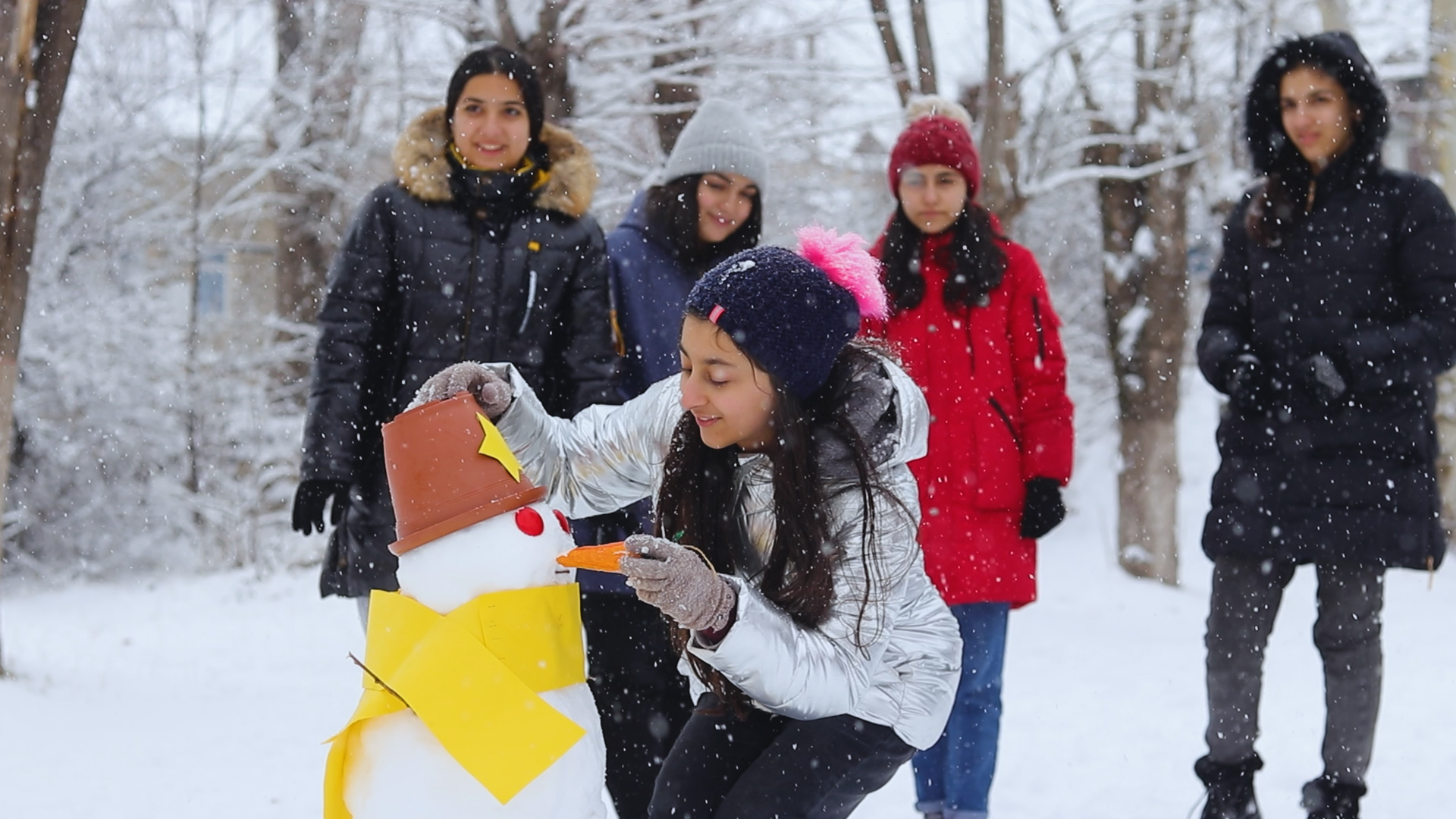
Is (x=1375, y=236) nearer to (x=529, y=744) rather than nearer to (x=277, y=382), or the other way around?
(x=529, y=744)

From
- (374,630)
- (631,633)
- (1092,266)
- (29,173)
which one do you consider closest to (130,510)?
(29,173)

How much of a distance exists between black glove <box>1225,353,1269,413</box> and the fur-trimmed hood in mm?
1927

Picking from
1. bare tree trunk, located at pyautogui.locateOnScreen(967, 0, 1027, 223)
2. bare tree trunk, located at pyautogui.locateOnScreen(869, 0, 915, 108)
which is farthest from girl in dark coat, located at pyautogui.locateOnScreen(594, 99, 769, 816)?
bare tree trunk, located at pyautogui.locateOnScreen(869, 0, 915, 108)

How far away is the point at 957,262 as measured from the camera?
13.1 feet

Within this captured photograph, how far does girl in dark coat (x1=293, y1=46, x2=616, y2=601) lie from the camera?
11.6 ft

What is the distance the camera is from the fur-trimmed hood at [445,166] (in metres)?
3.65

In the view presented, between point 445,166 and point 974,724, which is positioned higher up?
point 445,166

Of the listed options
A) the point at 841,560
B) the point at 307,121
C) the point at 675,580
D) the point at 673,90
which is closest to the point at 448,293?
the point at 841,560

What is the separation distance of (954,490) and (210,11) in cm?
1457

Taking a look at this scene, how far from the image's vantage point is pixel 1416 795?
14.5 feet

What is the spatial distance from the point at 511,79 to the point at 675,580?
2099 millimetres

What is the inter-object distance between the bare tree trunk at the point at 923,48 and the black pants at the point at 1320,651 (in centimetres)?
633

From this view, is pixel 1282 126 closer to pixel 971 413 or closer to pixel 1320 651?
pixel 971 413

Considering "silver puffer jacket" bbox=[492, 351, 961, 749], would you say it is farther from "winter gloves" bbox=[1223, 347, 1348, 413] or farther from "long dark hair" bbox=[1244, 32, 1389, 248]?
"long dark hair" bbox=[1244, 32, 1389, 248]
